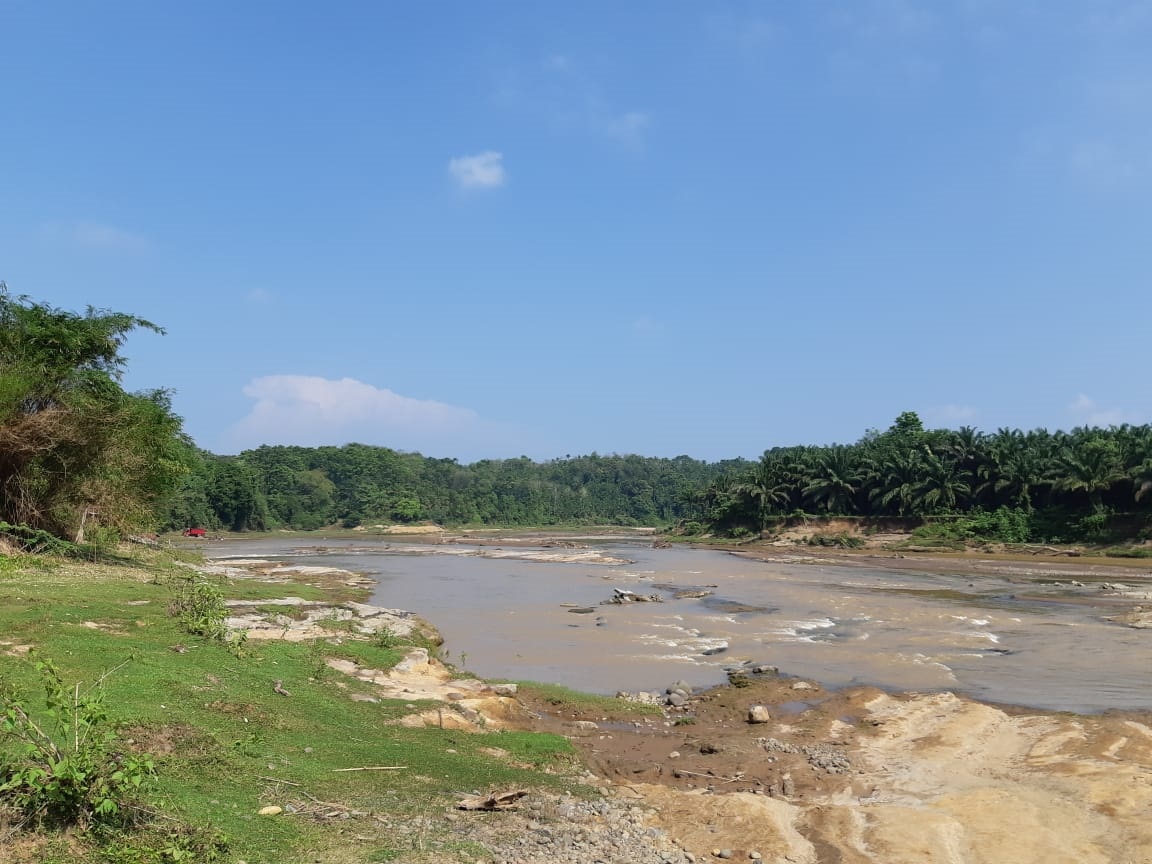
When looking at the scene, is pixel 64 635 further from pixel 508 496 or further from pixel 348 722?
pixel 508 496

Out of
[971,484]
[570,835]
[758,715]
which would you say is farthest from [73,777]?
[971,484]

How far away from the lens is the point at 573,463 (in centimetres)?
17512

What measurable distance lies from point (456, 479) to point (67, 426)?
13540cm

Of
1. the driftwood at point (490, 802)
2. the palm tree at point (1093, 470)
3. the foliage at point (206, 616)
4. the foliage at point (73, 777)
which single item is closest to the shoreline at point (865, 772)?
the driftwood at point (490, 802)

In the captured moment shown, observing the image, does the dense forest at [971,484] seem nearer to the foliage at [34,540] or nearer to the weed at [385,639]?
the weed at [385,639]

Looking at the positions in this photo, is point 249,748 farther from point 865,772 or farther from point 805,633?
point 805,633

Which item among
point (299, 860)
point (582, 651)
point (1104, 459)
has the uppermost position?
point (1104, 459)

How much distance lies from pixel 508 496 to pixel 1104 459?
103 metres

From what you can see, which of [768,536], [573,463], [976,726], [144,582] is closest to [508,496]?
[573,463]

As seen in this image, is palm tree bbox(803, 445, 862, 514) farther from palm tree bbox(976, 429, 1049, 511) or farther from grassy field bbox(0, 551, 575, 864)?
grassy field bbox(0, 551, 575, 864)

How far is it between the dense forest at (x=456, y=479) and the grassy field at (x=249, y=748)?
9.20m

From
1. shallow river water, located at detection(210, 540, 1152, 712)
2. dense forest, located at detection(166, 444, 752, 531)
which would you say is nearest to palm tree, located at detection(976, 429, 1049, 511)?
shallow river water, located at detection(210, 540, 1152, 712)

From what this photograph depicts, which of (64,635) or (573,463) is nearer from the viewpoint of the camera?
(64,635)

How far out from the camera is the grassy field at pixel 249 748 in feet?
22.9
